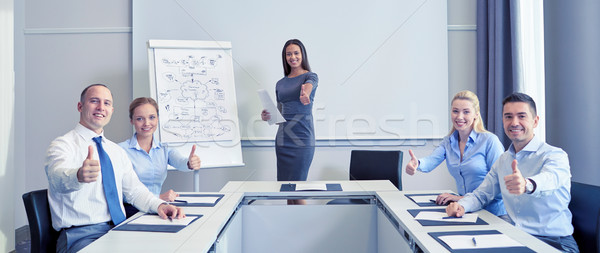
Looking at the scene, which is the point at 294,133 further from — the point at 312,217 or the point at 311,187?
the point at 312,217

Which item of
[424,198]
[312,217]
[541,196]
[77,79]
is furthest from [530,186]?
[77,79]

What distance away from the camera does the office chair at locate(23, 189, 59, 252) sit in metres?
1.77

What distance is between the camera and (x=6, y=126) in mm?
2814

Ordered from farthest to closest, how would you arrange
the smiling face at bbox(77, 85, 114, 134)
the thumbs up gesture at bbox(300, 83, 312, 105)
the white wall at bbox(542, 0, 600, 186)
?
1. the thumbs up gesture at bbox(300, 83, 312, 105)
2. the white wall at bbox(542, 0, 600, 186)
3. the smiling face at bbox(77, 85, 114, 134)

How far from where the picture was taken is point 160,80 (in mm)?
3654

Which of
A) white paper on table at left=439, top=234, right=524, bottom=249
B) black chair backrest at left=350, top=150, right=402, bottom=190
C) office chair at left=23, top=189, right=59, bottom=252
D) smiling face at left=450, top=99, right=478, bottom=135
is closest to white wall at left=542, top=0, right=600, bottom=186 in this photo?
smiling face at left=450, top=99, right=478, bottom=135

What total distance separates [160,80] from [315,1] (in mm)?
1546

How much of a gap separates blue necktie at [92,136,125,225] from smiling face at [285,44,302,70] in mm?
1634

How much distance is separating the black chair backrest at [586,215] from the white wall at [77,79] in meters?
2.28

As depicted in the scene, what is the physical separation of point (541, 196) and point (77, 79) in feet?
12.7

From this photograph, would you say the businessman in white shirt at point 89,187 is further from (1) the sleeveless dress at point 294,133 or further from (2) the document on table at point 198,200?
(1) the sleeveless dress at point 294,133

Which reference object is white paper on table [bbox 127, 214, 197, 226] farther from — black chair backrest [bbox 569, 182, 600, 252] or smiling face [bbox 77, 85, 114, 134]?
black chair backrest [bbox 569, 182, 600, 252]

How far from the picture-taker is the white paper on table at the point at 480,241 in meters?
1.38

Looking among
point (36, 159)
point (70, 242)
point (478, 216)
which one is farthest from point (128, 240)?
point (36, 159)
